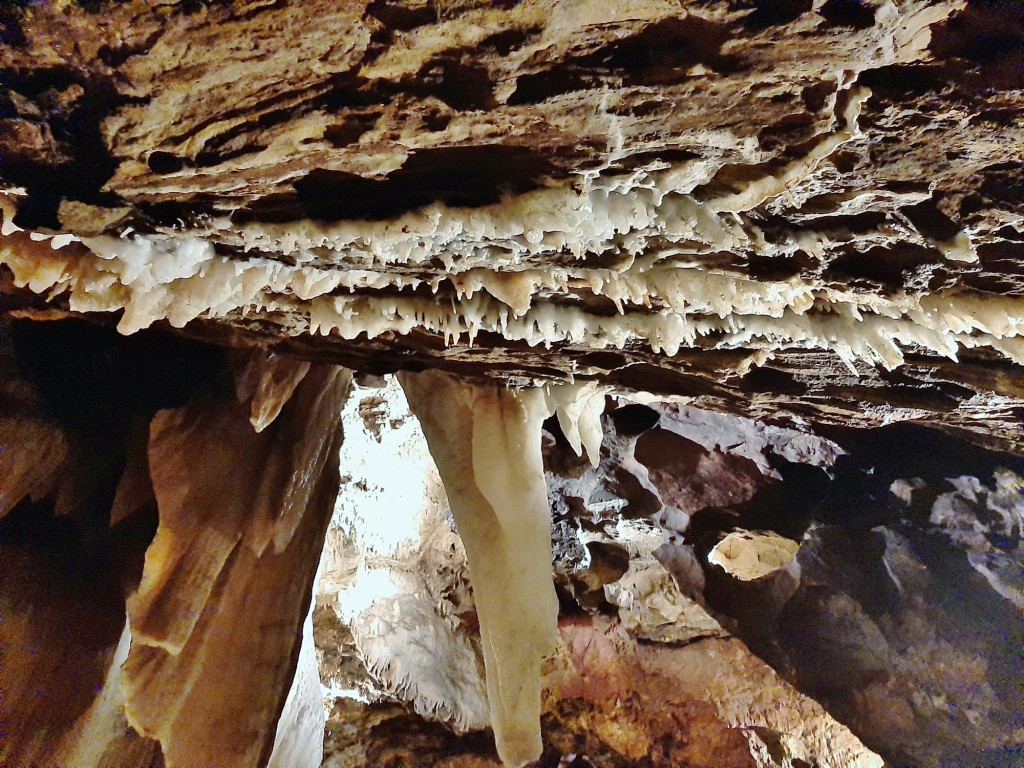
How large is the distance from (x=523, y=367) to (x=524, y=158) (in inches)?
63.0

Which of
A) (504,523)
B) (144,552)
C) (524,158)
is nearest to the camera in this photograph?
(524,158)

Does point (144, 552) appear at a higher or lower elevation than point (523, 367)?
lower

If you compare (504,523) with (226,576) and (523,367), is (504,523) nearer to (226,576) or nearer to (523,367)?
(523,367)

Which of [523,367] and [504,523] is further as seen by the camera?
[504,523]

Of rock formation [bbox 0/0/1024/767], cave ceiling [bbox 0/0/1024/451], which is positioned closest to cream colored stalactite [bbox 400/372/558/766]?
rock formation [bbox 0/0/1024/767]

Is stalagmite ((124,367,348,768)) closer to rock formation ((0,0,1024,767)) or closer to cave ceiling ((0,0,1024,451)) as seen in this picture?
rock formation ((0,0,1024,767))

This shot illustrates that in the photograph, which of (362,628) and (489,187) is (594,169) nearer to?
(489,187)

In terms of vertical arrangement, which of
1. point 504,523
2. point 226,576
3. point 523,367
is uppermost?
point 523,367

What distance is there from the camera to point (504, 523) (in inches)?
112

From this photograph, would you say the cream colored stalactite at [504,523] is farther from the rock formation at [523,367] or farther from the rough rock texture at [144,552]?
the rough rock texture at [144,552]

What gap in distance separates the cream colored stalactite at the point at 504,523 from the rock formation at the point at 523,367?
19 mm

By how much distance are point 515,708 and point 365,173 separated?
2.50 m

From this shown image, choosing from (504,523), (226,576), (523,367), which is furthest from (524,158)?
(226,576)

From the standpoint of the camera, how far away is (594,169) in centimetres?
112
